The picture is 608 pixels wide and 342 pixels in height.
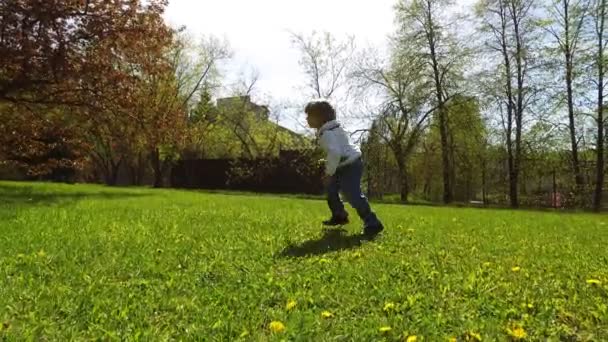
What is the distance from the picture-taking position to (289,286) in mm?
3855

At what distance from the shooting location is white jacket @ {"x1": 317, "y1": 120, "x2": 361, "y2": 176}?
623cm

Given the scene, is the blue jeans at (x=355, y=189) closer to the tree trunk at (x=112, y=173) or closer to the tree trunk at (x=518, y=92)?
the tree trunk at (x=518, y=92)

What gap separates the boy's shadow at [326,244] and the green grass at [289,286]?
2 centimetres

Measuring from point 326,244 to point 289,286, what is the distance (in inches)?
75.4

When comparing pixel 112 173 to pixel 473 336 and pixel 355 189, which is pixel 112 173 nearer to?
pixel 355 189

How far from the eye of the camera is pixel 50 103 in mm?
15680

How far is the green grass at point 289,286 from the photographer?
297 centimetres

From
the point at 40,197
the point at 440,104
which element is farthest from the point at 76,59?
the point at 440,104

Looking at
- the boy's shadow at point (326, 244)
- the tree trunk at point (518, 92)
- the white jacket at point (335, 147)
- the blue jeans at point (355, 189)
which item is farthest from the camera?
the tree trunk at point (518, 92)

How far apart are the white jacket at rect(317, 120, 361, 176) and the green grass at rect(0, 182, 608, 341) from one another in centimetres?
86

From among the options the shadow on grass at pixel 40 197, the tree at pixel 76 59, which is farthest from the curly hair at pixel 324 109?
the tree at pixel 76 59

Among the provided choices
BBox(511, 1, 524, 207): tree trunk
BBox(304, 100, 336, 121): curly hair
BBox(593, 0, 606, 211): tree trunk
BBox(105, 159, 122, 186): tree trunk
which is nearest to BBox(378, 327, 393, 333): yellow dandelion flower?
BBox(304, 100, 336, 121): curly hair

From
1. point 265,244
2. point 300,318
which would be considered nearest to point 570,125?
point 265,244

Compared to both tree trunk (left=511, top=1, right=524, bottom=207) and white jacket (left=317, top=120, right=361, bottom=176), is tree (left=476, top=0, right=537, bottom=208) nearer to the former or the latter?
tree trunk (left=511, top=1, right=524, bottom=207)
